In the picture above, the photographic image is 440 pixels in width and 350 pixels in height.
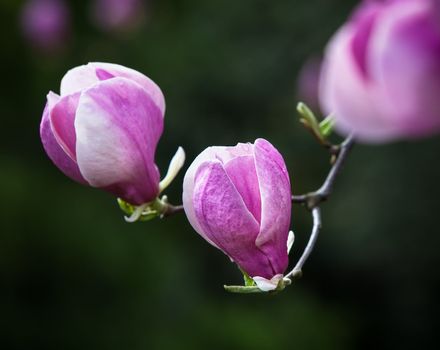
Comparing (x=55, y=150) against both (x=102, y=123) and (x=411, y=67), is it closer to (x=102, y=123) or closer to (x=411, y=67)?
(x=102, y=123)

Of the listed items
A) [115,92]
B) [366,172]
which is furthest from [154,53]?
[115,92]

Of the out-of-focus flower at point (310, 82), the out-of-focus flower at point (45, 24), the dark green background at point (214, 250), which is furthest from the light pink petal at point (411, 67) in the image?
the out-of-focus flower at point (45, 24)

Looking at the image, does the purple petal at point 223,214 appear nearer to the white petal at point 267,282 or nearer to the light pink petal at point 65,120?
the white petal at point 267,282

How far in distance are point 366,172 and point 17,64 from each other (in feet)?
6.79

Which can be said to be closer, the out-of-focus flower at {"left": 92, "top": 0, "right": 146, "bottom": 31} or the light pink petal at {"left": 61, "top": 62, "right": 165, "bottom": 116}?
the light pink petal at {"left": 61, "top": 62, "right": 165, "bottom": 116}

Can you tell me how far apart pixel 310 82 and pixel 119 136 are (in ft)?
8.04

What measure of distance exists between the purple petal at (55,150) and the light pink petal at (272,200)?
0.19 m

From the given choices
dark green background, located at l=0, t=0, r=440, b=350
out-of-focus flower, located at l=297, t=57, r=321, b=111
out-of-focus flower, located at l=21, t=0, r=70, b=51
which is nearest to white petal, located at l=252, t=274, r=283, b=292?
dark green background, located at l=0, t=0, r=440, b=350

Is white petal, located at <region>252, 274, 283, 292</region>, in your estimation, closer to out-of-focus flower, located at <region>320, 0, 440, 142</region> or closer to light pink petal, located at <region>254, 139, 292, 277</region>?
light pink petal, located at <region>254, 139, 292, 277</region>

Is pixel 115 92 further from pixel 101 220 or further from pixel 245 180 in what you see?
pixel 101 220

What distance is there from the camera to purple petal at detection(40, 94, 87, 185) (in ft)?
2.52

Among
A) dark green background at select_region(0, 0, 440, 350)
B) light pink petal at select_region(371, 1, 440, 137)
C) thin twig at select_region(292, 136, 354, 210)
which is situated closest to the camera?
light pink petal at select_region(371, 1, 440, 137)

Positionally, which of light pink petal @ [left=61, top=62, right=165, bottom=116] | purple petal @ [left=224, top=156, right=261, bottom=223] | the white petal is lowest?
the white petal

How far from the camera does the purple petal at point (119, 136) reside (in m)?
0.74
